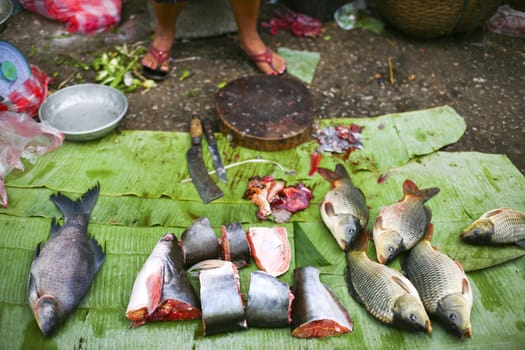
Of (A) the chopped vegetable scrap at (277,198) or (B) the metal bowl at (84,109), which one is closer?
(A) the chopped vegetable scrap at (277,198)

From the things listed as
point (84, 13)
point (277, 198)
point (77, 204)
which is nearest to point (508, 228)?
point (277, 198)

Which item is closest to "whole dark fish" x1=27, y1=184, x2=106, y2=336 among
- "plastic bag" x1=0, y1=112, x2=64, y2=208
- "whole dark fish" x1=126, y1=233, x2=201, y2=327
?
"whole dark fish" x1=126, y1=233, x2=201, y2=327

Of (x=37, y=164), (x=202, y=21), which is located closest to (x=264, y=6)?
(x=202, y=21)

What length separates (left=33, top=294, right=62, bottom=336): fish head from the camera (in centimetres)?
244

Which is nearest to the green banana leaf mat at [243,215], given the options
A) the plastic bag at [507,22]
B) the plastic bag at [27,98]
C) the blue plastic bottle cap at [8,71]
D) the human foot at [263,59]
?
the plastic bag at [27,98]

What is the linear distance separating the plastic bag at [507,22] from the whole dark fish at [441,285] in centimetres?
391

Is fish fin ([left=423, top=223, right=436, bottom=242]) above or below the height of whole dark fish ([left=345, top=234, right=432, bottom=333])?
above

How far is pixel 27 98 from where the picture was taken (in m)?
3.84

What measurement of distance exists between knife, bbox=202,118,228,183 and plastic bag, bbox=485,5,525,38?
401 centimetres

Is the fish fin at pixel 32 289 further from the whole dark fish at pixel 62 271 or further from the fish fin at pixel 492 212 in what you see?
the fish fin at pixel 492 212

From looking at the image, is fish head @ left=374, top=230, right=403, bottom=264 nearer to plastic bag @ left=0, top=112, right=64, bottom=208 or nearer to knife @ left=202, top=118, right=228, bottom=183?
knife @ left=202, top=118, right=228, bottom=183

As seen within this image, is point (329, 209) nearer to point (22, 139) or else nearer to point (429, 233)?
point (429, 233)

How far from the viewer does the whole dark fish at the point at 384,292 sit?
2.45 m

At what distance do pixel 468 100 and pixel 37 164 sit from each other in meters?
4.23
